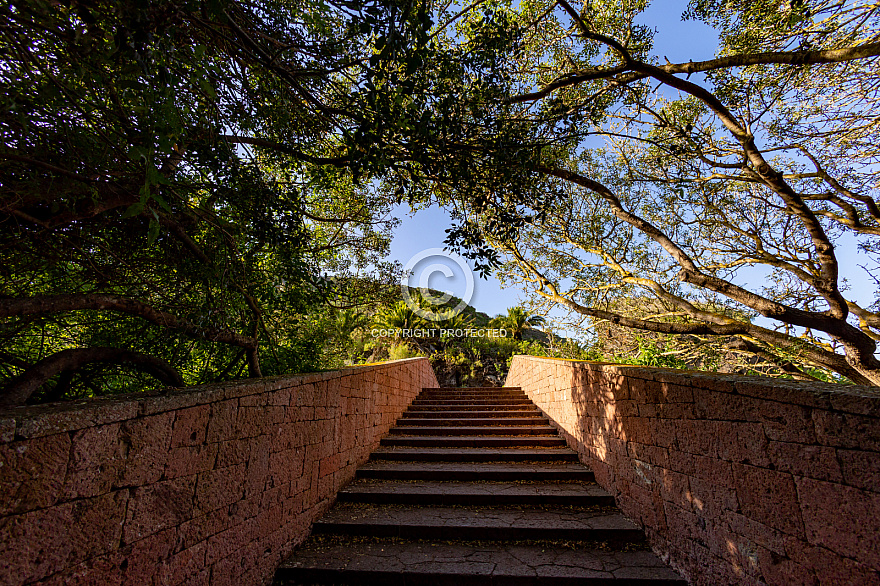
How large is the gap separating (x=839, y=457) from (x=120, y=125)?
4167mm

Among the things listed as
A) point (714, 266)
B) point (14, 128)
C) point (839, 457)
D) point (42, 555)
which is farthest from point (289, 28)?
point (714, 266)

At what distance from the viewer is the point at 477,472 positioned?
13.9 ft

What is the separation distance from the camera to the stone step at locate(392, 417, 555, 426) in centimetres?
614

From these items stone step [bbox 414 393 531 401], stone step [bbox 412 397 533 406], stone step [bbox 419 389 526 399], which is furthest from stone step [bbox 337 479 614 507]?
stone step [bbox 419 389 526 399]

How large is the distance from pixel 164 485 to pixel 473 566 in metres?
2.23

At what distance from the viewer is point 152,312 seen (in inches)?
103

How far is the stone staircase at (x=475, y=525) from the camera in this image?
105 inches

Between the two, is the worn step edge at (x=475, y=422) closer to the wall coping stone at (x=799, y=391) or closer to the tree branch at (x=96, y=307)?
the wall coping stone at (x=799, y=391)

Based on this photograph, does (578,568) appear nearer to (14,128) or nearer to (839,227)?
(14,128)

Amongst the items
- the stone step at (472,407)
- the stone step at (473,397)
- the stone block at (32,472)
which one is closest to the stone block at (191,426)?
the stone block at (32,472)

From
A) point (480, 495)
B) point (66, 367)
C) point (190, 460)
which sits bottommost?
point (480, 495)


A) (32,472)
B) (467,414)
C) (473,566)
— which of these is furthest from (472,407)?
(32,472)

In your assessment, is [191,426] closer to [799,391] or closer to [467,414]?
[799,391]

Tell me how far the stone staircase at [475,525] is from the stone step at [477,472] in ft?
0.04
